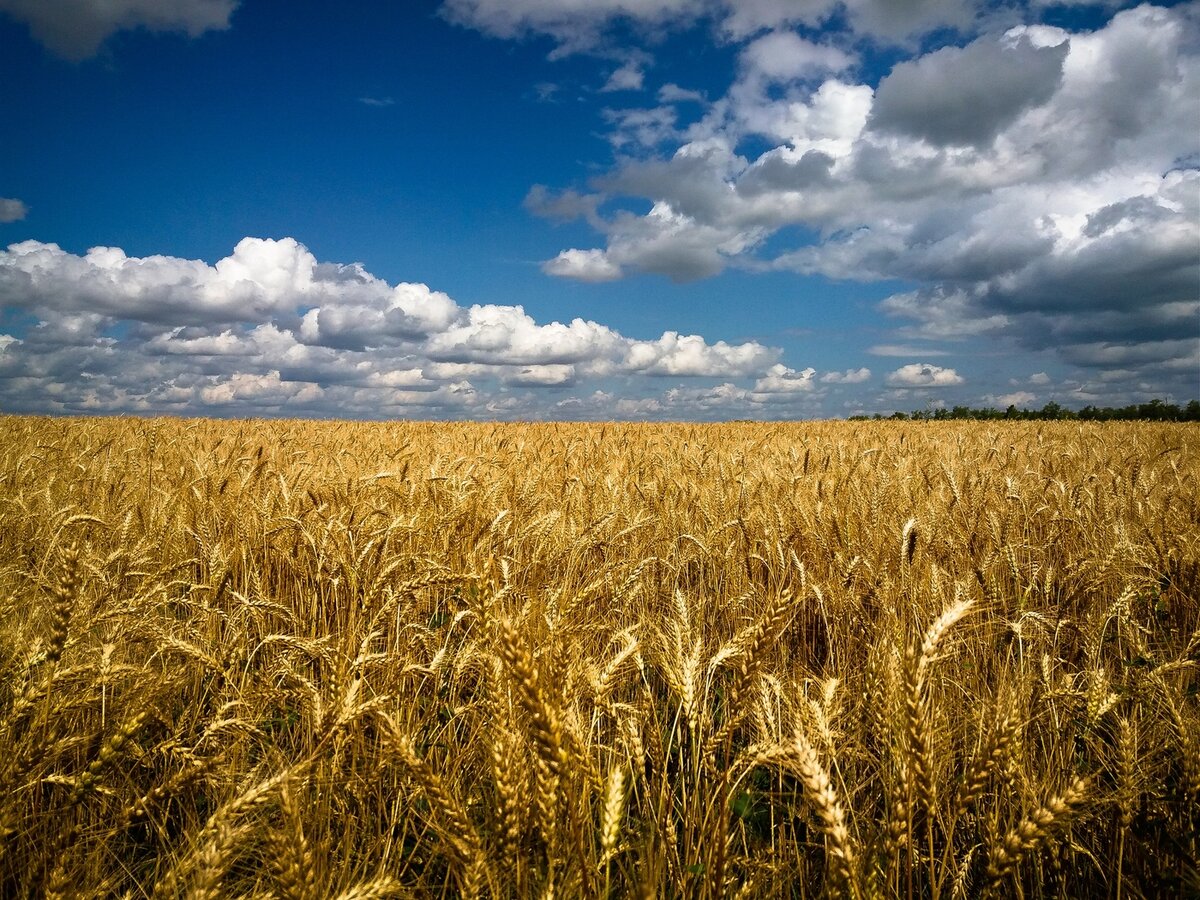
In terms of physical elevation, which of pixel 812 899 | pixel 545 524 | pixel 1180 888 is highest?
pixel 545 524

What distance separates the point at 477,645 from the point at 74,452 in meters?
7.50

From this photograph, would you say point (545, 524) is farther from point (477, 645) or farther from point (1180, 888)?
point (1180, 888)

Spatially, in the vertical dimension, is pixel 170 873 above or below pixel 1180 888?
above

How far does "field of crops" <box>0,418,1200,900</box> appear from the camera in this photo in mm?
1206

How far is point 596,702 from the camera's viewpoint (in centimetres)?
157

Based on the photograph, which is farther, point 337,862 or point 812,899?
point 812,899

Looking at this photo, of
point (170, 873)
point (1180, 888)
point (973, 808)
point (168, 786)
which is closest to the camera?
point (170, 873)

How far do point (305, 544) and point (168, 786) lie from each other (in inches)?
82.4

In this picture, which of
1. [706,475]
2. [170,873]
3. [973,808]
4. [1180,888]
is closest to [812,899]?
[973,808]

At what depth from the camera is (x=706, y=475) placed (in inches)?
246

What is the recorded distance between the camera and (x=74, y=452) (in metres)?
7.06

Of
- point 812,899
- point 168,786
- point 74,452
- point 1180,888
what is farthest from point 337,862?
point 74,452

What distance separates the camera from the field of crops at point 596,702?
1206 millimetres

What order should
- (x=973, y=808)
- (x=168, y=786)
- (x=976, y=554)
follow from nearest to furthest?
(x=168, y=786) < (x=973, y=808) < (x=976, y=554)
